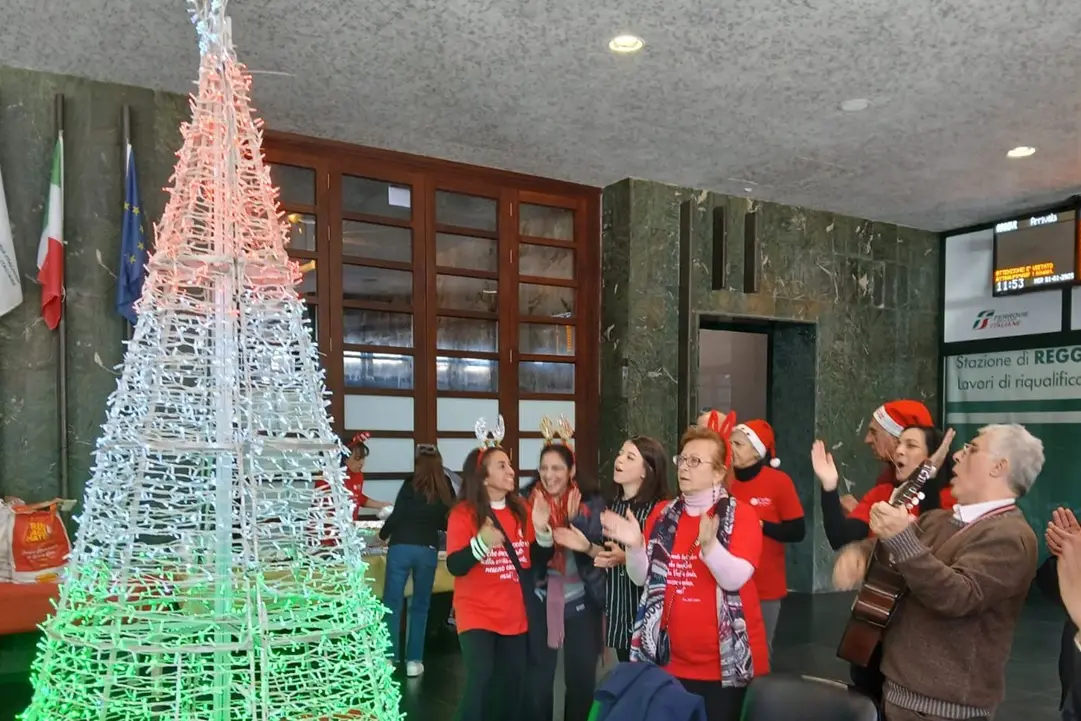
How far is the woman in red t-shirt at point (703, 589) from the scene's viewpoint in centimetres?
243

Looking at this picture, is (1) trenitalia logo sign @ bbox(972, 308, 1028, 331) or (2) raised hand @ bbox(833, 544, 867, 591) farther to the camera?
(1) trenitalia logo sign @ bbox(972, 308, 1028, 331)

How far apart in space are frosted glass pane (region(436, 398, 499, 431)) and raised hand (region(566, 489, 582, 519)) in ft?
7.57

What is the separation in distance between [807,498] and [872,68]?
387cm

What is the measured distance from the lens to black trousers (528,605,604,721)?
10.3ft

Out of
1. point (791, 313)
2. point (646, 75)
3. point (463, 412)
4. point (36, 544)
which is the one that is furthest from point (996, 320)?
point (36, 544)

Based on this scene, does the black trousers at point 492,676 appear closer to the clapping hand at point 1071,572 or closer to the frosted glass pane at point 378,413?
the clapping hand at point 1071,572

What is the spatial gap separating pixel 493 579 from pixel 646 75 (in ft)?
8.55

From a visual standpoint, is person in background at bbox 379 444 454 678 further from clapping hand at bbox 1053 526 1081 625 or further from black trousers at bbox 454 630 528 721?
clapping hand at bbox 1053 526 1081 625

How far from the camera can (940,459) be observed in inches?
116

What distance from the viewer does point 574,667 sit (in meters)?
3.20

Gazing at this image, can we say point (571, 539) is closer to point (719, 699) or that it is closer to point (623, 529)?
point (623, 529)

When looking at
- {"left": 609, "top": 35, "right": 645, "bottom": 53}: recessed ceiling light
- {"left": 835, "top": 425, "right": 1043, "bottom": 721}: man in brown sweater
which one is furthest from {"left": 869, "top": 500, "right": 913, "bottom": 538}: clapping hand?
{"left": 609, "top": 35, "right": 645, "bottom": 53}: recessed ceiling light

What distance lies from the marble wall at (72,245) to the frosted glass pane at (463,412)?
2.03m

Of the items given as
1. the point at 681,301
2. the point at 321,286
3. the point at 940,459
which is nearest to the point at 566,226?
the point at 681,301
